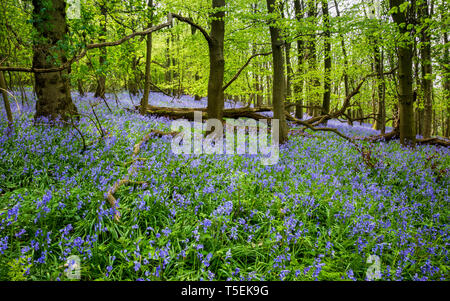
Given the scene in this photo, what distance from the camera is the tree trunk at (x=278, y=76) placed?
739cm

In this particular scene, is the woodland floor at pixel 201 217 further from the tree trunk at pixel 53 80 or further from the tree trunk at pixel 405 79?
the tree trunk at pixel 405 79

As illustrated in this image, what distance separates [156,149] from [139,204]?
2464mm

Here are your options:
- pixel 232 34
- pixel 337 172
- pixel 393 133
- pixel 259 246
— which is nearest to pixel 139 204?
pixel 259 246

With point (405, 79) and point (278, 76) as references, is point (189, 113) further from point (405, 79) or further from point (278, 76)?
point (405, 79)

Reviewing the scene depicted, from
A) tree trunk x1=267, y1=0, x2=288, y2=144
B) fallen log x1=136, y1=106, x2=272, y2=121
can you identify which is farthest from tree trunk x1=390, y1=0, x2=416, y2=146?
fallen log x1=136, y1=106, x2=272, y2=121

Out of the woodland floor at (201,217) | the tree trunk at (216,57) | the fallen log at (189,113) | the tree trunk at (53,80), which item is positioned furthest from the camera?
the fallen log at (189,113)

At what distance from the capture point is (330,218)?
379cm

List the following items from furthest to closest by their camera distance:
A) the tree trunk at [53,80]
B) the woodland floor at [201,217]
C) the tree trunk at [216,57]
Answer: the tree trunk at [216,57] < the tree trunk at [53,80] < the woodland floor at [201,217]

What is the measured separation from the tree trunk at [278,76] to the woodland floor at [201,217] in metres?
2.57

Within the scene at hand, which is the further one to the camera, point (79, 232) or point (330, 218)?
point (330, 218)

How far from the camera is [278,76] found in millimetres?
7688

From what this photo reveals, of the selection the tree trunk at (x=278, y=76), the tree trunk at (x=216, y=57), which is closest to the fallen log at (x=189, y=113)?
the tree trunk at (x=216, y=57)

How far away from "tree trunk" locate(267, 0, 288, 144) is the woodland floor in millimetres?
2567
